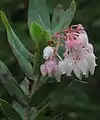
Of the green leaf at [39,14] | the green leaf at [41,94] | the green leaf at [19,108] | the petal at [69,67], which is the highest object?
the green leaf at [39,14]

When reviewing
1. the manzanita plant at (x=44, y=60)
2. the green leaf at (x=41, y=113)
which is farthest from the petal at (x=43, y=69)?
the green leaf at (x=41, y=113)

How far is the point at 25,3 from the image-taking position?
1.80 meters

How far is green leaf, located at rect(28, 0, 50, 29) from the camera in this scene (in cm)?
125

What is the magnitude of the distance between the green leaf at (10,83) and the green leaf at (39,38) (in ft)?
0.31

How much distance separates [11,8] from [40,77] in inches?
26.1

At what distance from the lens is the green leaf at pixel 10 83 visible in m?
1.22

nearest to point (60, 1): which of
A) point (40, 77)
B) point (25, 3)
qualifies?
point (25, 3)

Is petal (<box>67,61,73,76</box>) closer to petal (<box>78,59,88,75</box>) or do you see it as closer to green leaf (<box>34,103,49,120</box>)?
petal (<box>78,59,88,75</box>)

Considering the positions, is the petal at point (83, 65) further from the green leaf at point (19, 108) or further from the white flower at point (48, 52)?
the green leaf at point (19, 108)

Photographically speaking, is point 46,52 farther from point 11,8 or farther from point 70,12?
point 11,8

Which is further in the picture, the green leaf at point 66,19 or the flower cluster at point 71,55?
the green leaf at point 66,19

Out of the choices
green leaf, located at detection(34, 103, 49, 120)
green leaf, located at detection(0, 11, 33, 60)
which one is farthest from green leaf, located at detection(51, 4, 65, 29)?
green leaf, located at detection(34, 103, 49, 120)

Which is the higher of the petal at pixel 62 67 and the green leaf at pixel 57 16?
the green leaf at pixel 57 16

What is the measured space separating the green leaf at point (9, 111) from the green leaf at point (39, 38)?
125mm
